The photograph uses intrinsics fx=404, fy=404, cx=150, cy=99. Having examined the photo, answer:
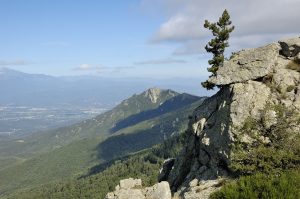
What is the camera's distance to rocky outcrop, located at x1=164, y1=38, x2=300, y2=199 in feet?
149

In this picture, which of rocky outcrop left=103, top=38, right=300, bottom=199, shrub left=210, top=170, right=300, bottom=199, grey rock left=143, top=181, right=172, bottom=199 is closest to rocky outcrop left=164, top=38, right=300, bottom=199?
rocky outcrop left=103, top=38, right=300, bottom=199

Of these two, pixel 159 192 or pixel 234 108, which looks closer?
pixel 234 108

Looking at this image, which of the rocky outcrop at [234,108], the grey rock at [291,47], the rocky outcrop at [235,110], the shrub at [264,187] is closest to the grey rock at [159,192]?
the rocky outcrop at [235,110]

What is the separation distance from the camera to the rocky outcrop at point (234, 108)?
4534 cm

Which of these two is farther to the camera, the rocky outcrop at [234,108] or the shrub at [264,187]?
the rocky outcrop at [234,108]

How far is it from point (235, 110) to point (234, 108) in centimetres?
36

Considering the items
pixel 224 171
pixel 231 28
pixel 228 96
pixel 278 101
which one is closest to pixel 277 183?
pixel 224 171

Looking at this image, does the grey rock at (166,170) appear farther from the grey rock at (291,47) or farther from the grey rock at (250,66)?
the grey rock at (291,47)

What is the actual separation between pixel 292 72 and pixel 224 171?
15617mm

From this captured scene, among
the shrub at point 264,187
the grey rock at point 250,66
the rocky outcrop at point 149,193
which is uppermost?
the grey rock at point 250,66

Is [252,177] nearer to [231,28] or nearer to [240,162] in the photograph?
[240,162]

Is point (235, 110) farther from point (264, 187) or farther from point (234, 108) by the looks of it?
point (264, 187)

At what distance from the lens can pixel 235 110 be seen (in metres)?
46.5

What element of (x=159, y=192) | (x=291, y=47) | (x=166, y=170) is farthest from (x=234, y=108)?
(x=166, y=170)
